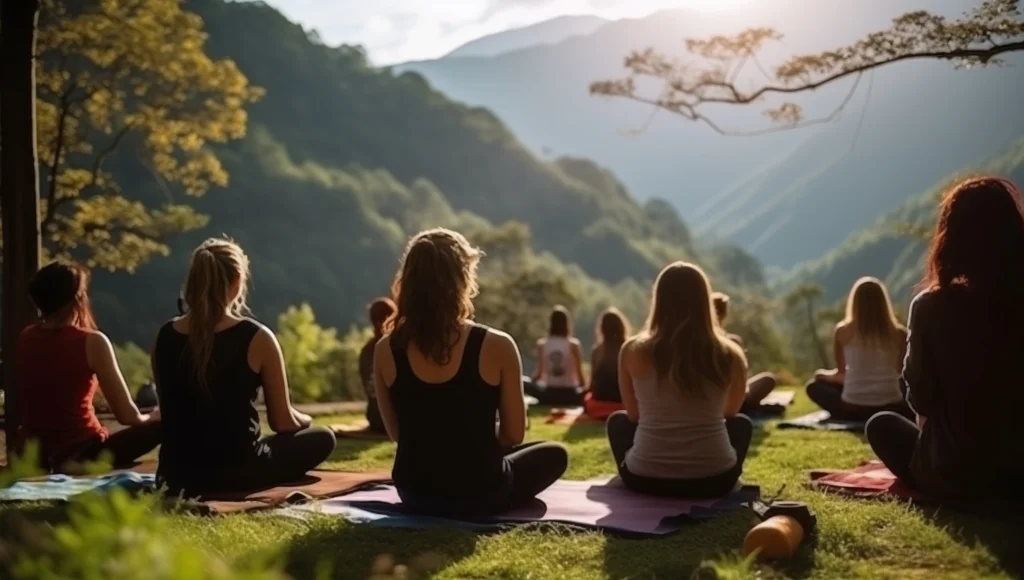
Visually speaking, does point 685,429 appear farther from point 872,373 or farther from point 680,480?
point 872,373

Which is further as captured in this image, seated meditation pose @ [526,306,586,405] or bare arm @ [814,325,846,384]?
seated meditation pose @ [526,306,586,405]

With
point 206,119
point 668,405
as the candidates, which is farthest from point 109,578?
point 206,119

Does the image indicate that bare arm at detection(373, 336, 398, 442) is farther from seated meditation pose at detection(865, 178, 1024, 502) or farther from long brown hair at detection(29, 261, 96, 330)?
seated meditation pose at detection(865, 178, 1024, 502)

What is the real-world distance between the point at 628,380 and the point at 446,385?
3.36 feet

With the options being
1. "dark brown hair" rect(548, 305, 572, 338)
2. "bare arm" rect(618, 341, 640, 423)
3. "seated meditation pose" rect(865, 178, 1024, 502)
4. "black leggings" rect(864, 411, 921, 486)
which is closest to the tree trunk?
"bare arm" rect(618, 341, 640, 423)

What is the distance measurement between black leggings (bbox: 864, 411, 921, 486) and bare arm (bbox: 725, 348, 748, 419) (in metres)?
0.55

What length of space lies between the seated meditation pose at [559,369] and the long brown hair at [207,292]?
18.4ft

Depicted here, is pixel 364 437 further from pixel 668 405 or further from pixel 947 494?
pixel 947 494

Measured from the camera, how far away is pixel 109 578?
4.44 ft

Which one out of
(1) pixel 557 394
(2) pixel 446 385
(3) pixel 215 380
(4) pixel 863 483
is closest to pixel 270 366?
(3) pixel 215 380

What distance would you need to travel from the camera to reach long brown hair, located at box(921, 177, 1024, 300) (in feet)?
12.4

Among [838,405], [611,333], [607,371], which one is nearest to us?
[838,405]

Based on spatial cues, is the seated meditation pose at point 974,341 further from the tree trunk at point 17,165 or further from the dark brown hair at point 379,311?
the tree trunk at point 17,165

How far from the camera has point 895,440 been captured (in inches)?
171
